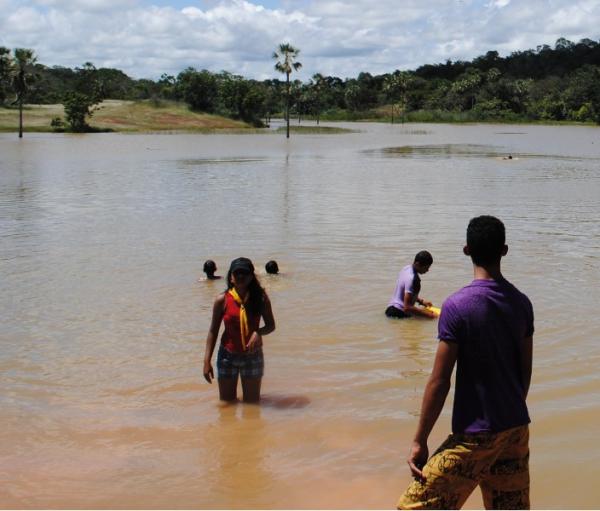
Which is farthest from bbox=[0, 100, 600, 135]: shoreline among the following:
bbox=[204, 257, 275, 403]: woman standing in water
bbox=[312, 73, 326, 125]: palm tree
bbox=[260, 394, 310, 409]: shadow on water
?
bbox=[204, 257, 275, 403]: woman standing in water

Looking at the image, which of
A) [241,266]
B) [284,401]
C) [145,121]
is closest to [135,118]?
[145,121]

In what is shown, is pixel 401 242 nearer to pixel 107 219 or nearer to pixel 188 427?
pixel 107 219

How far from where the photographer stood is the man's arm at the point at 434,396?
12.1ft

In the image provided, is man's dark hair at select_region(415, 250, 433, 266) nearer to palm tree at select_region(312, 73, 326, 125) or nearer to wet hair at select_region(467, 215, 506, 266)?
wet hair at select_region(467, 215, 506, 266)

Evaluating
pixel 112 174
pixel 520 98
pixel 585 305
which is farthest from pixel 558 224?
pixel 520 98

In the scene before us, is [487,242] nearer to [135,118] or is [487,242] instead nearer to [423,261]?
[423,261]

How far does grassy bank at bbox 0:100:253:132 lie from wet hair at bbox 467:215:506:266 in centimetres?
8335

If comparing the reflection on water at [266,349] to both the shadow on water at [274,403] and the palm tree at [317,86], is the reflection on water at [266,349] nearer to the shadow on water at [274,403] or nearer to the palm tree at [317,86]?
the shadow on water at [274,403]

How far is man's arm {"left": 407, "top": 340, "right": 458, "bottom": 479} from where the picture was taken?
12.1ft

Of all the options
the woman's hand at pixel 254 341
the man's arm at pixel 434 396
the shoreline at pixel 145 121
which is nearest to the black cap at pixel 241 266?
the woman's hand at pixel 254 341

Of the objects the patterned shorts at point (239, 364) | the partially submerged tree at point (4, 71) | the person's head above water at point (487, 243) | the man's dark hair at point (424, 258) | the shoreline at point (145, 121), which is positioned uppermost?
the partially submerged tree at point (4, 71)

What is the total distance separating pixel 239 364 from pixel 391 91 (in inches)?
5785

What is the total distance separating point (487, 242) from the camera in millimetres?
3779

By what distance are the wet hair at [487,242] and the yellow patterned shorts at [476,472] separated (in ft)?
2.86
